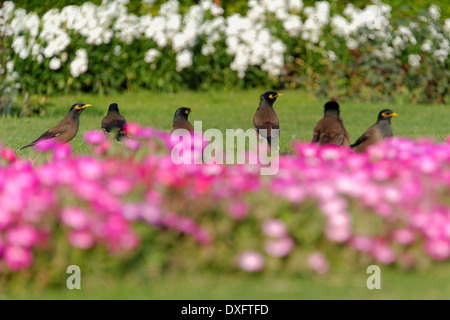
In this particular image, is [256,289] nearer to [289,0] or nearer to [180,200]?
[180,200]

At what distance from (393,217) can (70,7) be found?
11.4 meters

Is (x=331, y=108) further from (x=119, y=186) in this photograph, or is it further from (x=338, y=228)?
(x=119, y=186)

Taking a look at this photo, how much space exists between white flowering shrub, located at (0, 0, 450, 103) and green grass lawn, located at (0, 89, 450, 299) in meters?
0.41

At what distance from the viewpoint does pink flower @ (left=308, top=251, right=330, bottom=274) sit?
4.22 metres

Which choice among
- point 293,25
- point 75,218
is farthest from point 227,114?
point 75,218

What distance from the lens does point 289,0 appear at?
16.1 metres

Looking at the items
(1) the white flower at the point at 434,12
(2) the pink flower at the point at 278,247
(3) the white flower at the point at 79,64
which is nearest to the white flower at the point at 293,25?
(1) the white flower at the point at 434,12

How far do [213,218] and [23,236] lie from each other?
108cm

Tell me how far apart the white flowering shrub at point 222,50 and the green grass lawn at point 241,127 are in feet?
1.36

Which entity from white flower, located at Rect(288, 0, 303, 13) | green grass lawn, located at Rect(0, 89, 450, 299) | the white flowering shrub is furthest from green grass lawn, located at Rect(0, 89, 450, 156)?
white flower, located at Rect(288, 0, 303, 13)

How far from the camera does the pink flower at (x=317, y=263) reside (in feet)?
13.8
